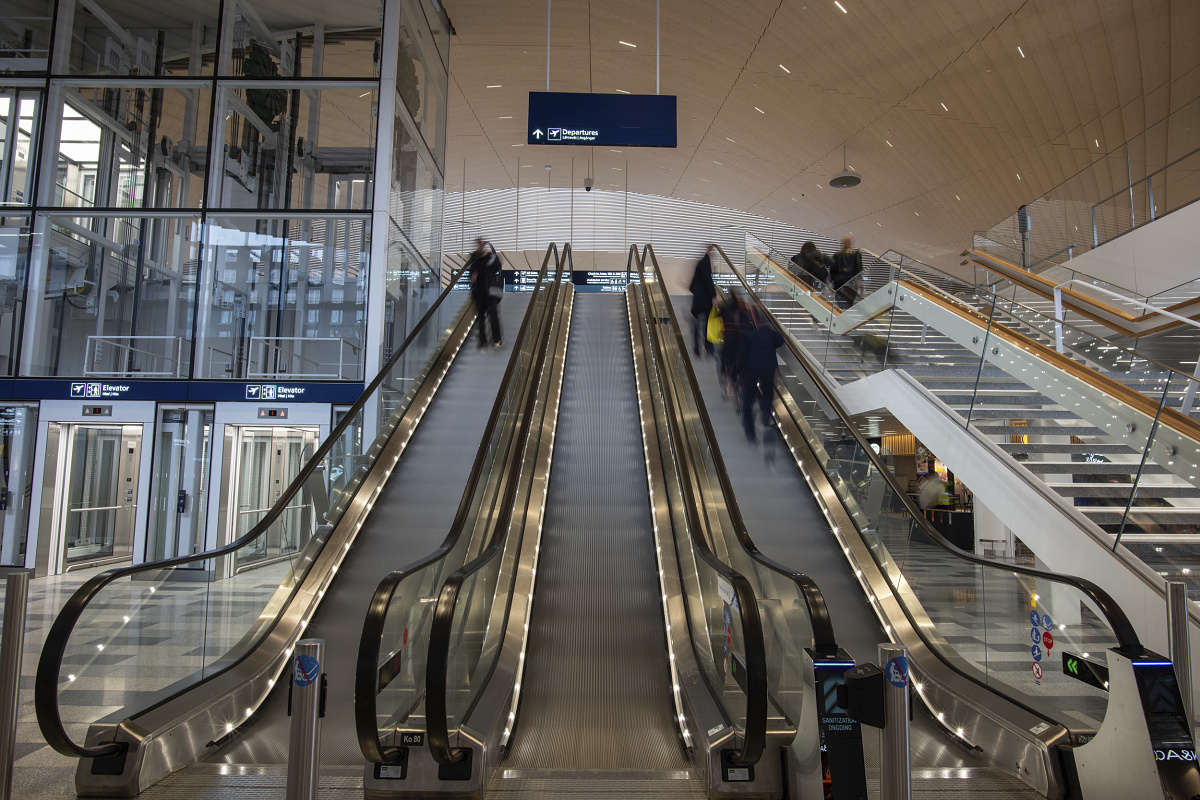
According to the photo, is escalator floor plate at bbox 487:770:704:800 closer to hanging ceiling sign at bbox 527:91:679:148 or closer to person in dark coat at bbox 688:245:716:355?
person in dark coat at bbox 688:245:716:355

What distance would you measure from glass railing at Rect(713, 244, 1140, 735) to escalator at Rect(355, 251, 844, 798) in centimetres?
116

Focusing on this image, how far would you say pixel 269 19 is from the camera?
38.9ft

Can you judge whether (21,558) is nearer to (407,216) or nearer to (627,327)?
(407,216)

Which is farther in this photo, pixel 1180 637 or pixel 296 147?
pixel 296 147

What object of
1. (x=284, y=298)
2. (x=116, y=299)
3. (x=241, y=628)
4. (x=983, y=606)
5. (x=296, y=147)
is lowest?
(x=241, y=628)

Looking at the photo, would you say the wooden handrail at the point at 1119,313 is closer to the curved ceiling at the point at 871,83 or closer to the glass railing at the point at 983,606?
the curved ceiling at the point at 871,83

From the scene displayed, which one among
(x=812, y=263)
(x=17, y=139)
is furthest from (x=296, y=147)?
(x=812, y=263)

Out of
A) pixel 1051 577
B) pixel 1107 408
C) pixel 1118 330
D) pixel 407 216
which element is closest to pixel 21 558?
pixel 407 216

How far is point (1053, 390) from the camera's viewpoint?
6742 millimetres

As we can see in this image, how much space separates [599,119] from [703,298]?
2928 millimetres

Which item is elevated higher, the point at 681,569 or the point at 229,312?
the point at 229,312

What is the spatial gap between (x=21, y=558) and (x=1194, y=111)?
17600mm

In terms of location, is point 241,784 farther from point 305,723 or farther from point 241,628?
point 241,628

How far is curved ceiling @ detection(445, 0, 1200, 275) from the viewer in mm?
12250
